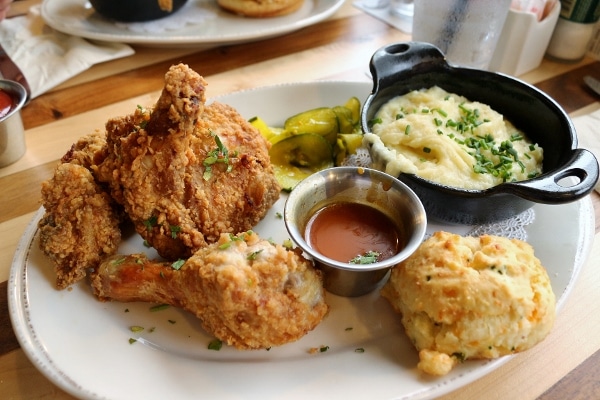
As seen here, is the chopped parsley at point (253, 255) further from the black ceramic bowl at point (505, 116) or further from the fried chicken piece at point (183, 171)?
the black ceramic bowl at point (505, 116)

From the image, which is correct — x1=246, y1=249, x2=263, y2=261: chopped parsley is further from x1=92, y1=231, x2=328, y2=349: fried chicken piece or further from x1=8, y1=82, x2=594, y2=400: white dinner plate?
x1=8, y1=82, x2=594, y2=400: white dinner plate

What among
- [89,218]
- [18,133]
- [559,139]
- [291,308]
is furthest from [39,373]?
[559,139]

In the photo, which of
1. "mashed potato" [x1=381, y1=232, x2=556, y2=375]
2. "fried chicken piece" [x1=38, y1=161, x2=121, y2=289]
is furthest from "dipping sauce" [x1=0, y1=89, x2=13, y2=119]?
"mashed potato" [x1=381, y1=232, x2=556, y2=375]

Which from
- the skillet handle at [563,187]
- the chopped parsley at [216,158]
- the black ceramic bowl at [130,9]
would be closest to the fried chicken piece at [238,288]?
the chopped parsley at [216,158]

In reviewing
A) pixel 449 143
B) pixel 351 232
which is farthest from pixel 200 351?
pixel 449 143

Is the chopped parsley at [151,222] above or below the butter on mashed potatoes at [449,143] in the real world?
below

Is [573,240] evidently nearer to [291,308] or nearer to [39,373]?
[291,308]
